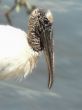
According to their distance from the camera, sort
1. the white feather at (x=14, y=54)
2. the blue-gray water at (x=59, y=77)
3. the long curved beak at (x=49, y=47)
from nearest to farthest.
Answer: the white feather at (x=14, y=54) < the long curved beak at (x=49, y=47) < the blue-gray water at (x=59, y=77)

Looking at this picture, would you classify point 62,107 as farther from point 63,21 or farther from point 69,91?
point 63,21

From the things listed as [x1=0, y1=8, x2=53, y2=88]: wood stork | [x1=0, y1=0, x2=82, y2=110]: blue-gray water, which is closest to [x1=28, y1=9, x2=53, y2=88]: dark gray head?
[x1=0, y1=8, x2=53, y2=88]: wood stork

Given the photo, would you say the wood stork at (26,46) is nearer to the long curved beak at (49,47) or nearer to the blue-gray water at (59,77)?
the long curved beak at (49,47)

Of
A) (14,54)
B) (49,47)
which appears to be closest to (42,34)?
(49,47)

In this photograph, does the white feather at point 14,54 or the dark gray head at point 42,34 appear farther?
the dark gray head at point 42,34

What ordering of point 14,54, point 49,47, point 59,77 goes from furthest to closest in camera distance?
point 59,77 < point 49,47 < point 14,54

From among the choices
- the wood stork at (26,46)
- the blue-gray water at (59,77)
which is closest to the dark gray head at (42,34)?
the wood stork at (26,46)

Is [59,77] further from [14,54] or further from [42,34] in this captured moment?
[14,54]

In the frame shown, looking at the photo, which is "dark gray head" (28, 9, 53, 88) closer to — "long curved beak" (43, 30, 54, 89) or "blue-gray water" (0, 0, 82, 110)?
"long curved beak" (43, 30, 54, 89)
